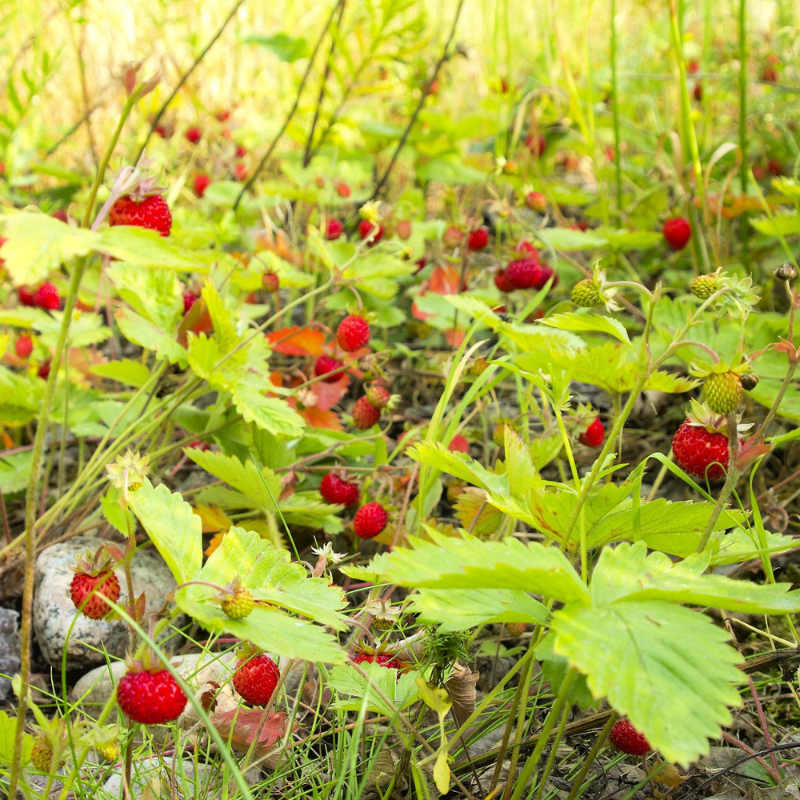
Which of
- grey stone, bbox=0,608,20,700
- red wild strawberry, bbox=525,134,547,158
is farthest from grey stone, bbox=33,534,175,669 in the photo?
red wild strawberry, bbox=525,134,547,158

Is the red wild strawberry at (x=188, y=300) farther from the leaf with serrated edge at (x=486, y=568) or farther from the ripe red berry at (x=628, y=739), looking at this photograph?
the ripe red berry at (x=628, y=739)

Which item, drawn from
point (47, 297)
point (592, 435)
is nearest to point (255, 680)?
point (592, 435)

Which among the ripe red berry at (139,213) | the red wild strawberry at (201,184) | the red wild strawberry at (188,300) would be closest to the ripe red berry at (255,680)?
the ripe red berry at (139,213)

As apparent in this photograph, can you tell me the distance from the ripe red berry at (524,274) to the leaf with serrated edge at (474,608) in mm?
A: 1148

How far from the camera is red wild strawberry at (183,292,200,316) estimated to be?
1.59m

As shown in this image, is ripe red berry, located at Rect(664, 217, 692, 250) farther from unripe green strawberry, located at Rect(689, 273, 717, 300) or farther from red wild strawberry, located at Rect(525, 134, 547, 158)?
unripe green strawberry, located at Rect(689, 273, 717, 300)

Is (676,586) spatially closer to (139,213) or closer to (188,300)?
(139,213)

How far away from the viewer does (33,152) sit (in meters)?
3.08

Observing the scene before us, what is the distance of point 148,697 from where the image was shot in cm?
76

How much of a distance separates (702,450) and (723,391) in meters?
0.20

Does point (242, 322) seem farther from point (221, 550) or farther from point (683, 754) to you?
point (683, 754)

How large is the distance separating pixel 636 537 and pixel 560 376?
262 mm

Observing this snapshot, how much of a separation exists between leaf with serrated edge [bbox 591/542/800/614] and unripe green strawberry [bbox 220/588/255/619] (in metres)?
0.38

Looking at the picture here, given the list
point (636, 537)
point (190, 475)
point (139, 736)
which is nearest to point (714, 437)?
point (636, 537)
